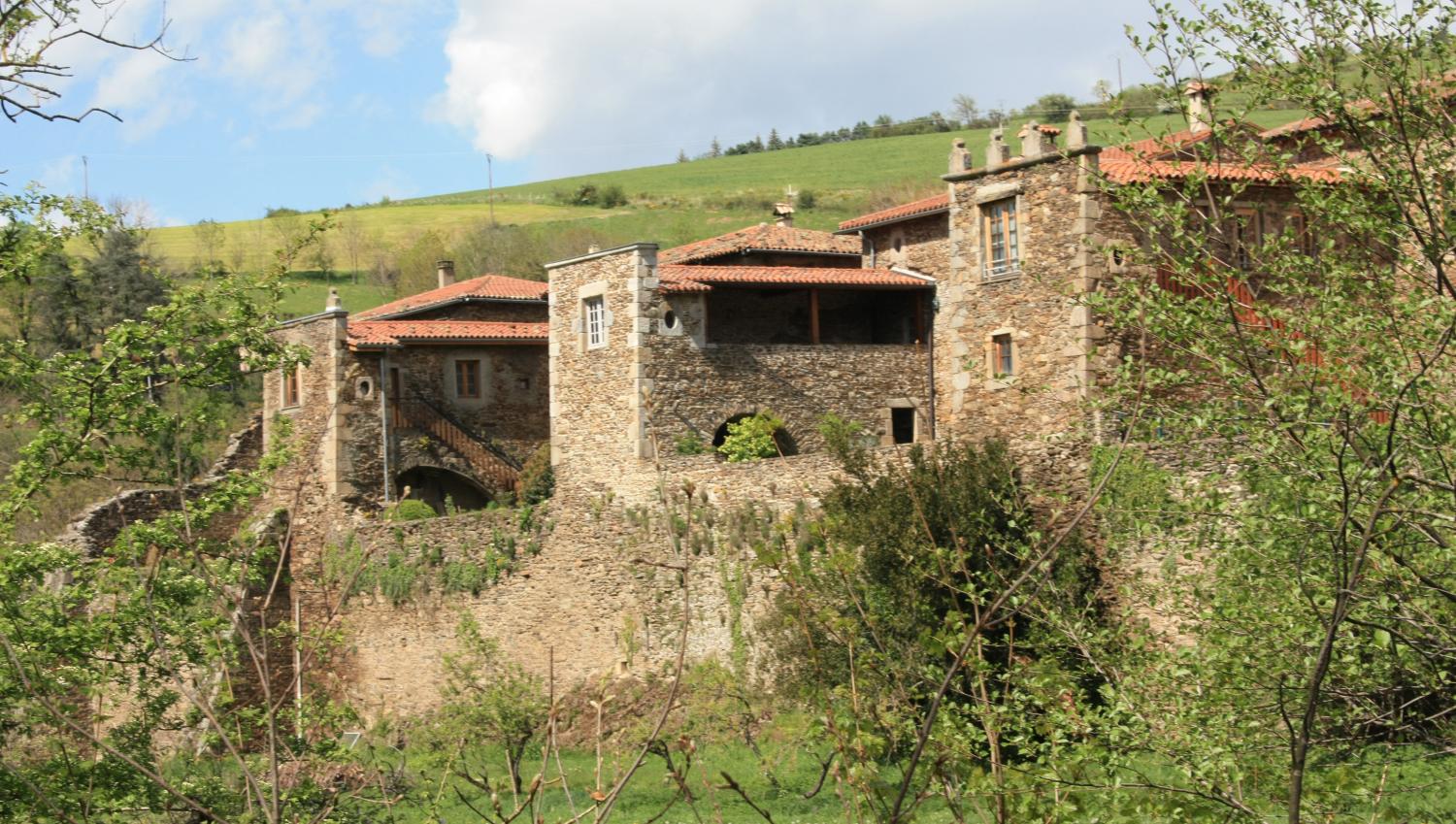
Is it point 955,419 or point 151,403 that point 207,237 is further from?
point 151,403

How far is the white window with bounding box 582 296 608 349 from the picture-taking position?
26.2 meters

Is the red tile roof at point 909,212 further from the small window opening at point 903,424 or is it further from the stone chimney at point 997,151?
the small window opening at point 903,424

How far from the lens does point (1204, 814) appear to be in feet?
18.3

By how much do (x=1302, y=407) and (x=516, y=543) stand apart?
20661 mm

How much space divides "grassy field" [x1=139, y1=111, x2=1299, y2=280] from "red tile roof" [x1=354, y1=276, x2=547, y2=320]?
2689 cm

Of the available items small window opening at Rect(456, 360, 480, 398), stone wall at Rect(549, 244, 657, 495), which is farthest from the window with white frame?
small window opening at Rect(456, 360, 480, 398)

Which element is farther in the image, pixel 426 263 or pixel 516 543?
pixel 426 263

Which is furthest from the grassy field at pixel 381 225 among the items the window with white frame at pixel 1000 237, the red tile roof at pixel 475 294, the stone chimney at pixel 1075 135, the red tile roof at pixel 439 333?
the stone chimney at pixel 1075 135

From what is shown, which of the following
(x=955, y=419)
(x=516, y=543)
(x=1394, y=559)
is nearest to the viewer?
(x=1394, y=559)

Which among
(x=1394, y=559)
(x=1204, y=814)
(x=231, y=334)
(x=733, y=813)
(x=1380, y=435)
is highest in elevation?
(x=231, y=334)

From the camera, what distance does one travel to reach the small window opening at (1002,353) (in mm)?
22859

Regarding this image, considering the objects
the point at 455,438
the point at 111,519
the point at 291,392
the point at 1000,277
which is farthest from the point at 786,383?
the point at 111,519

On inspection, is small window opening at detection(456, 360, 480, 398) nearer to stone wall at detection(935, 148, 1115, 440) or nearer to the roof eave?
the roof eave

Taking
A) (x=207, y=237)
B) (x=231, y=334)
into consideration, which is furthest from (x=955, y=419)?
(x=207, y=237)
